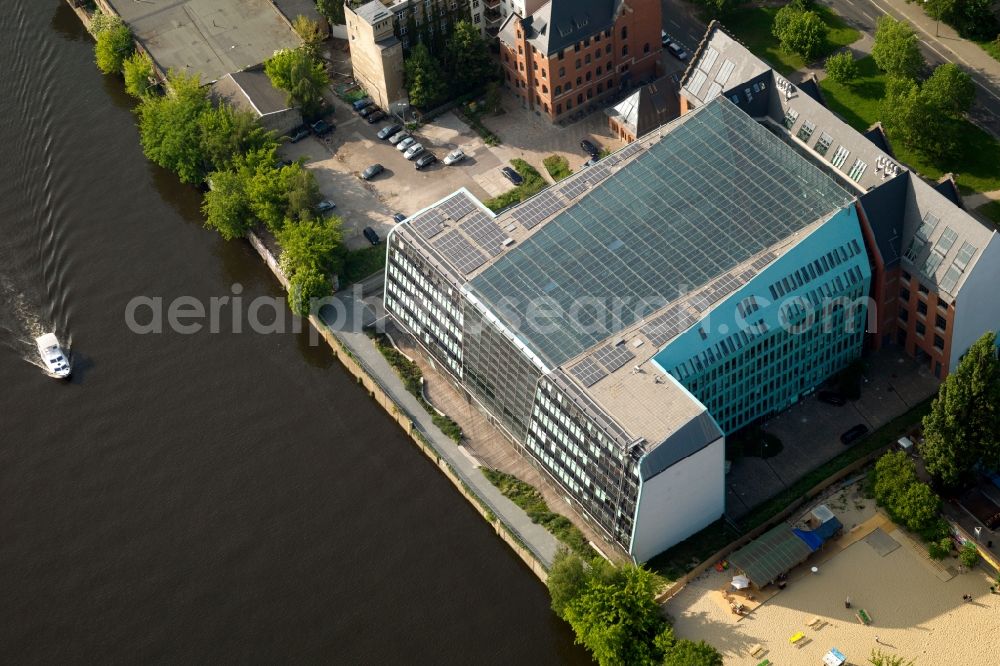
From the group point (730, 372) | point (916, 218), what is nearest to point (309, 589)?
point (730, 372)

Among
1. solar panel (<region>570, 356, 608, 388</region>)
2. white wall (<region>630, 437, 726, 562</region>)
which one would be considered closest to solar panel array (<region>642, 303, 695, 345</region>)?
solar panel (<region>570, 356, 608, 388</region>)

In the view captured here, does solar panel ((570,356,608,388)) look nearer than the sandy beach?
No

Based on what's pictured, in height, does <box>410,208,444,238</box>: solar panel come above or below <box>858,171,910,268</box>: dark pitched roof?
above

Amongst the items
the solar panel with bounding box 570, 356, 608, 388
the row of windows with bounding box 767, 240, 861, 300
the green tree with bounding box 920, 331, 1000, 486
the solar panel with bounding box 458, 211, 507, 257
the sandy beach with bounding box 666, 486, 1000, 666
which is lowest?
the sandy beach with bounding box 666, 486, 1000, 666

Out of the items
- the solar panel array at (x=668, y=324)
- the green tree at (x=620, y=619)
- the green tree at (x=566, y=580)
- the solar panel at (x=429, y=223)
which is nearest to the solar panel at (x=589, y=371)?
the solar panel array at (x=668, y=324)

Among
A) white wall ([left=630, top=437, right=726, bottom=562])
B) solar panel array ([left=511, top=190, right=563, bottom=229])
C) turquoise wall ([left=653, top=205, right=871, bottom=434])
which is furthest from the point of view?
solar panel array ([left=511, top=190, right=563, bottom=229])

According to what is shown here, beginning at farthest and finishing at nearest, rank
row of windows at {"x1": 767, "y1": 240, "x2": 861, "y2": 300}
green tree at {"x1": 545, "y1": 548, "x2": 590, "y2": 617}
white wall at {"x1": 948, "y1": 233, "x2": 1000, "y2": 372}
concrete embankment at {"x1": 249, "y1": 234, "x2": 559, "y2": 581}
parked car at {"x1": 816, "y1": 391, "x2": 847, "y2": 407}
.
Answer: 1. parked car at {"x1": 816, "y1": 391, "x2": 847, "y2": 407}
2. row of windows at {"x1": 767, "y1": 240, "x2": 861, "y2": 300}
3. concrete embankment at {"x1": 249, "y1": 234, "x2": 559, "y2": 581}
4. white wall at {"x1": 948, "y1": 233, "x2": 1000, "y2": 372}
5. green tree at {"x1": 545, "y1": 548, "x2": 590, "y2": 617}

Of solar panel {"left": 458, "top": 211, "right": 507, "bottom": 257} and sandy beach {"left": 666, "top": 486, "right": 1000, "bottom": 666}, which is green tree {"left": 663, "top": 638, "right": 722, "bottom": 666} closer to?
sandy beach {"left": 666, "top": 486, "right": 1000, "bottom": 666}
